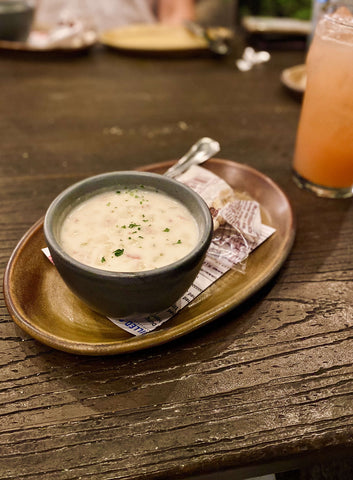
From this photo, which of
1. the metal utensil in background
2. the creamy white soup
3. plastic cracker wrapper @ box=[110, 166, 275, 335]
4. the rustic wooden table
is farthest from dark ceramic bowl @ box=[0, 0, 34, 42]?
the creamy white soup

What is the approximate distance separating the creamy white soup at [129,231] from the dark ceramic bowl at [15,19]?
1.81m

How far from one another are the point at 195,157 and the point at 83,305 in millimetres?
716

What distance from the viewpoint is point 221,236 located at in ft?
3.81

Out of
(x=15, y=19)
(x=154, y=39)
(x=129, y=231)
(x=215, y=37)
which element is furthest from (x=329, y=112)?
(x=15, y=19)

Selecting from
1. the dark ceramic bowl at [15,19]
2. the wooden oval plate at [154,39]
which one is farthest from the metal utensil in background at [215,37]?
the dark ceramic bowl at [15,19]

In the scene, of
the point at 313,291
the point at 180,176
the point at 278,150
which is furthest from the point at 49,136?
the point at 313,291

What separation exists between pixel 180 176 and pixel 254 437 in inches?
32.2

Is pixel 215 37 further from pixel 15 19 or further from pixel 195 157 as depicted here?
pixel 195 157

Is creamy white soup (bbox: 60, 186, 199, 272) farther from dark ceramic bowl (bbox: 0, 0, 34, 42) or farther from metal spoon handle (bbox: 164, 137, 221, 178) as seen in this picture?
dark ceramic bowl (bbox: 0, 0, 34, 42)

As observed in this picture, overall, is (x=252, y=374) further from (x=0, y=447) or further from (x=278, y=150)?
(x=278, y=150)

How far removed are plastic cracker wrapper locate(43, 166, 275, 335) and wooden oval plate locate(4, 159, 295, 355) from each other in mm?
18

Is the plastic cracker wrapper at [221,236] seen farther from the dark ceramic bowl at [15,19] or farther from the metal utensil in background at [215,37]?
the dark ceramic bowl at [15,19]

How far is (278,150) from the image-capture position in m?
1.69

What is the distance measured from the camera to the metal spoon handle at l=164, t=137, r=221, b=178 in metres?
1.38
